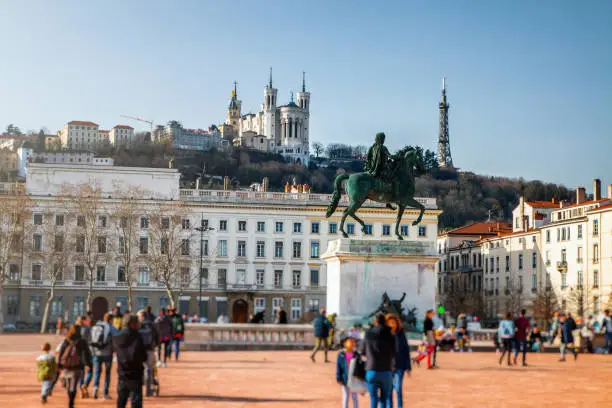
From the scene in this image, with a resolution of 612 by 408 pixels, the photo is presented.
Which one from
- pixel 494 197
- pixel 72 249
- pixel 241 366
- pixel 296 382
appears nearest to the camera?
pixel 296 382

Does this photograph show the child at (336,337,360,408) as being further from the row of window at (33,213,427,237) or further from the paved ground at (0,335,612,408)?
the row of window at (33,213,427,237)

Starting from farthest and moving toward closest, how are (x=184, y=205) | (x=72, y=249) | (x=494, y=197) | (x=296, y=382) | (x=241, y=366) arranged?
(x=494, y=197), (x=184, y=205), (x=72, y=249), (x=241, y=366), (x=296, y=382)

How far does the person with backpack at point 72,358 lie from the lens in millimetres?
17125

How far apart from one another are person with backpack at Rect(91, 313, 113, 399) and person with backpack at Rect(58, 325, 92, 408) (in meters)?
1.61

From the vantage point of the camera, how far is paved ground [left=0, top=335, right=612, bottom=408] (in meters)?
18.5

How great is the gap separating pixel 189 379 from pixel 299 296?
7405 cm

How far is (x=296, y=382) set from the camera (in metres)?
22.5

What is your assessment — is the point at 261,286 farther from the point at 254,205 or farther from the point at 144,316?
the point at 144,316

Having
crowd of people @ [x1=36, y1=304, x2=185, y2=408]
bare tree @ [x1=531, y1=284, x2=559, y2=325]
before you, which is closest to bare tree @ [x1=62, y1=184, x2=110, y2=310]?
bare tree @ [x1=531, y1=284, x2=559, y2=325]

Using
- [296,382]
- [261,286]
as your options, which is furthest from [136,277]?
[296,382]

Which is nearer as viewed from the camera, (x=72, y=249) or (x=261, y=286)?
(x=72, y=249)

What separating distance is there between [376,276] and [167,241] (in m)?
47.1

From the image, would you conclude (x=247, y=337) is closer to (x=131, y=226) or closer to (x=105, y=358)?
(x=105, y=358)

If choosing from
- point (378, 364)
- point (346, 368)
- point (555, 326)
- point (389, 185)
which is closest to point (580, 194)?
point (555, 326)
